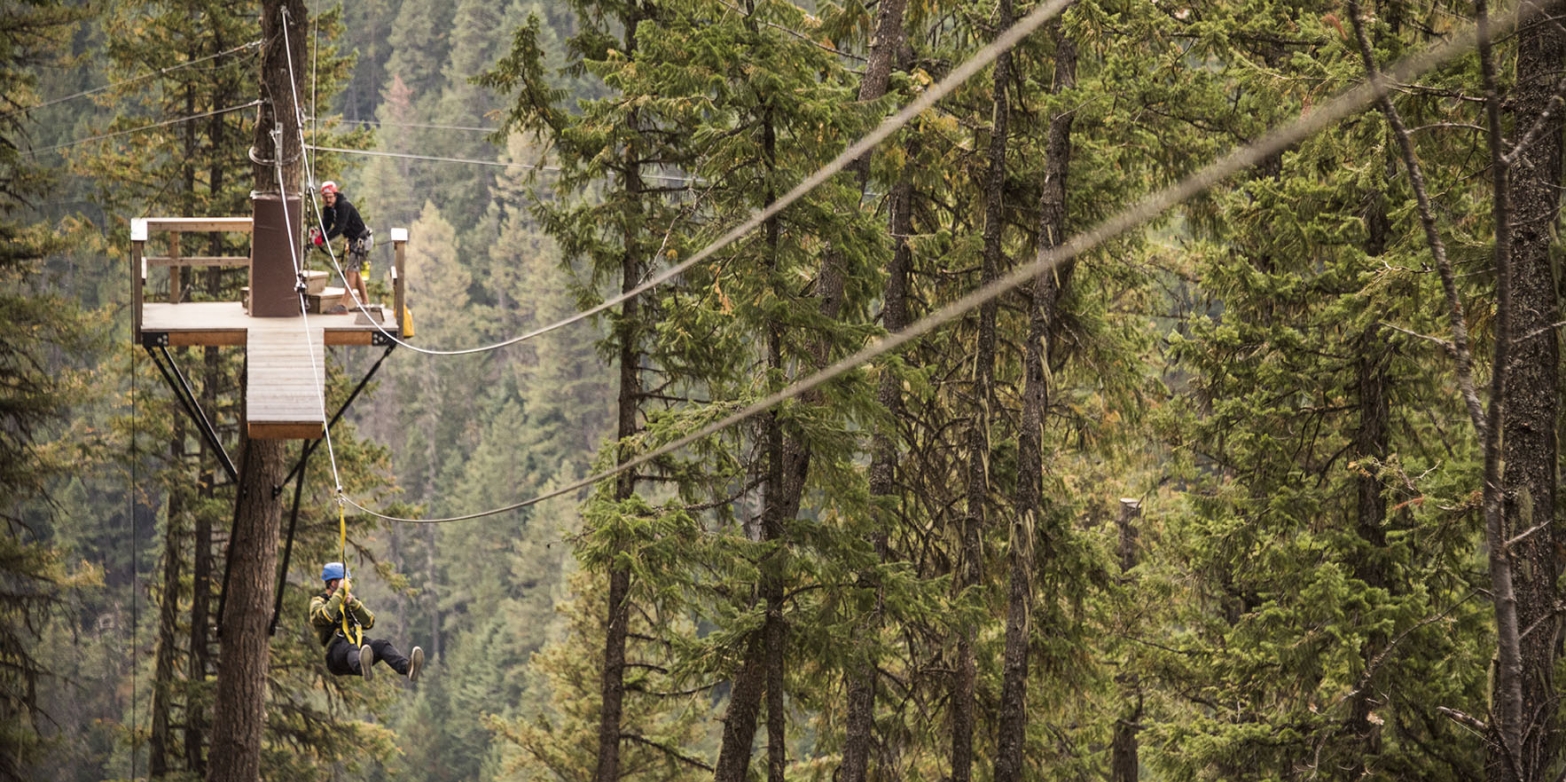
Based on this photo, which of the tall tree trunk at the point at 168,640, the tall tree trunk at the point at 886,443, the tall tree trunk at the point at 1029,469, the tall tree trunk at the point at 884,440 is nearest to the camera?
the tall tree trunk at the point at 1029,469

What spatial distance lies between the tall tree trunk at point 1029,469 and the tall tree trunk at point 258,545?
6317 mm

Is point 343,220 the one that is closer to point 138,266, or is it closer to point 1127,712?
point 138,266

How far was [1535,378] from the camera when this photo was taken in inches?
323

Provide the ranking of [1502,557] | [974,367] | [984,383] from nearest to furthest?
[1502,557], [984,383], [974,367]

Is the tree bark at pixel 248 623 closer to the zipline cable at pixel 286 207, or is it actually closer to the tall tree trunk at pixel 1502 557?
the zipline cable at pixel 286 207

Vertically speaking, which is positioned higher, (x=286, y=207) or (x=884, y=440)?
(x=286, y=207)

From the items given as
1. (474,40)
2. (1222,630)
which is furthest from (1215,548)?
(474,40)

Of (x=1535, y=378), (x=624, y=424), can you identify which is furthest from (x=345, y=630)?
(x=1535, y=378)

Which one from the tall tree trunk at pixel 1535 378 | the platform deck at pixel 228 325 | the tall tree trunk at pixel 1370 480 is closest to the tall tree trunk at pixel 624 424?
the platform deck at pixel 228 325

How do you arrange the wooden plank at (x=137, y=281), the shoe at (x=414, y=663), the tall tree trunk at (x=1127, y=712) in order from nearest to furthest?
the shoe at (x=414, y=663), the wooden plank at (x=137, y=281), the tall tree trunk at (x=1127, y=712)

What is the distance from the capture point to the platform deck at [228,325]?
9703 mm

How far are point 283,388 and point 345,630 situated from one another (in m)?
1.74

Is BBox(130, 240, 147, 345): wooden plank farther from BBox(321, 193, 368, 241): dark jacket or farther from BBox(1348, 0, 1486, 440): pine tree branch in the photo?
BBox(1348, 0, 1486, 440): pine tree branch

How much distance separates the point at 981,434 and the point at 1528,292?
219 inches
